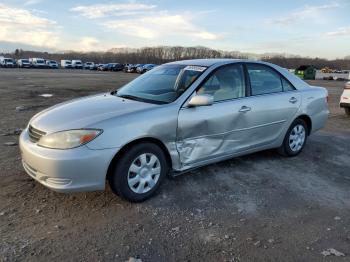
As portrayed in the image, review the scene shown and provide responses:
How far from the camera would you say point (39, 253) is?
3.18 meters

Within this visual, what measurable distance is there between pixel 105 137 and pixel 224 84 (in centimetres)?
193

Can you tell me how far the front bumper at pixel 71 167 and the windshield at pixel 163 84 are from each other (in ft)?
3.64

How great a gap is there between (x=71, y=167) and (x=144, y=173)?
831 mm

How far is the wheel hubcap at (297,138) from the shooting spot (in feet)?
19.7

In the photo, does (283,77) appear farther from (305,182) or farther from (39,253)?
(39,253)

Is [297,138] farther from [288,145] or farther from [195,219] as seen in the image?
[195,219]

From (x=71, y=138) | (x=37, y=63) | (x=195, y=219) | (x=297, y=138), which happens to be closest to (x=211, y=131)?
(x=195, y=219)

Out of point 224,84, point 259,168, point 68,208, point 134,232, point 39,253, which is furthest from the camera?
point 259,168

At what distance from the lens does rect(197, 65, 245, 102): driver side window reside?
4785 mm

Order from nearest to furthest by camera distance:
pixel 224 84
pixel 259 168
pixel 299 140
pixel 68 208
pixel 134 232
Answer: pixel 134 232 < pixel 68 208 < pixel 224 84 < pixel 259 168 < pixel 299 140

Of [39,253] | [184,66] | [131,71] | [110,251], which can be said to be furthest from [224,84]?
[131,71]

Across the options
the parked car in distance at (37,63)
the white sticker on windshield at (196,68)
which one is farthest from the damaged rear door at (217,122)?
the parked car in distance at (37,63)

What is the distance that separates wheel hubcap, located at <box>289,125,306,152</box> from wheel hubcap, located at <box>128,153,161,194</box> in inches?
106

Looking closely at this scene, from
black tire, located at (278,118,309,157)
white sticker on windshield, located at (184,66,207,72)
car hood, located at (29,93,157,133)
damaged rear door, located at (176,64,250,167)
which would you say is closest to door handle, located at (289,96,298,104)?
black tire, located at (278,118,309,157)
